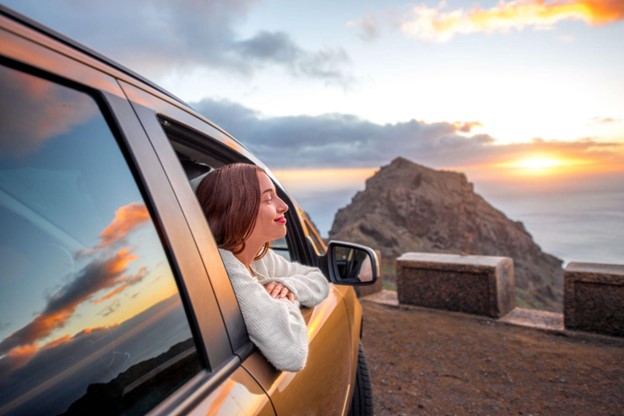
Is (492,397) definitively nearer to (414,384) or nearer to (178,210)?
(414,384)

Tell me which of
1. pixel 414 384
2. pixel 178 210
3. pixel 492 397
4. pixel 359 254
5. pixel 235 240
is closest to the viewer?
pixel 178 210

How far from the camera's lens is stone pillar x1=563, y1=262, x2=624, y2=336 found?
4.70 metres

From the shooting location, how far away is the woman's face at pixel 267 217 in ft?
4.77

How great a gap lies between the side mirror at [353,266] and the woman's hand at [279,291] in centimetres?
55

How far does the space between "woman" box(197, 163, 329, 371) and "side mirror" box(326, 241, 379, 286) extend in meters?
0.27

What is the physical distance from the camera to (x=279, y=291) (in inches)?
57.9

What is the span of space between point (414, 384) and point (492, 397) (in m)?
0.67

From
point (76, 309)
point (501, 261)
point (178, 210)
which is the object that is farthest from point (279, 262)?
point (501, 261)

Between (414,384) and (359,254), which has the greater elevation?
(359,254)

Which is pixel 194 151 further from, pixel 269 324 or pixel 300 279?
pixel 269 324

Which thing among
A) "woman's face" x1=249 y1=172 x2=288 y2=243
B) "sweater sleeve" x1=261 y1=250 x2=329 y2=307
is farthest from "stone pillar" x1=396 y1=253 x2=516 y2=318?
"woman's face" x1=249 y1=172 x2=288 y2=243

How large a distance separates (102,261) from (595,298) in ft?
17.8

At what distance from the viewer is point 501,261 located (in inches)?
224

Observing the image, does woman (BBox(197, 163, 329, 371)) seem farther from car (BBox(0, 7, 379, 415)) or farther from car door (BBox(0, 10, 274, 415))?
car door (BBox(0, 10, 274, 415))
